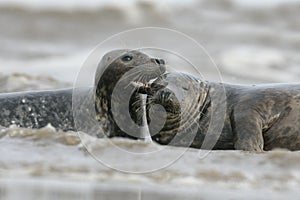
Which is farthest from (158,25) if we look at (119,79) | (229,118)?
(229,118)

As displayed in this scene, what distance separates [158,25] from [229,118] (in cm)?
1112

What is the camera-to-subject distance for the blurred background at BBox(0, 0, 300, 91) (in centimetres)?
1438

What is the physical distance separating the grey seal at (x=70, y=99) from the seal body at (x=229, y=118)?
0.99ft

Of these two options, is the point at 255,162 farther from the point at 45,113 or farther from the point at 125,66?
the point at 45,113

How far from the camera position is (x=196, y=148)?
7.70 metres

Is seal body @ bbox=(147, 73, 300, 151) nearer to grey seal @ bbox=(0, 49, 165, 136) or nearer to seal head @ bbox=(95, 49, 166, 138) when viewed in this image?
seal head @ bbox=(95, 49, 166, 138)

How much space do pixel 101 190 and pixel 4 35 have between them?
1125cm

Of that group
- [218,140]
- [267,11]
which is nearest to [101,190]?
[218,140]

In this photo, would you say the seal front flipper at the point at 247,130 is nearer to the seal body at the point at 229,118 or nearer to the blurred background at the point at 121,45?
the seal body at the point at 229,118

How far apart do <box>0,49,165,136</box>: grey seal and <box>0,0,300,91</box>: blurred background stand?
2.87 m

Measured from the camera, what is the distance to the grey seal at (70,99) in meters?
7.85

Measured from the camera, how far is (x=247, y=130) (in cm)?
751

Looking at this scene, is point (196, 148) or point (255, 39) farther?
point (255, 39)

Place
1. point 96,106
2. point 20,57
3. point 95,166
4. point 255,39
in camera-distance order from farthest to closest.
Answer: point 255,39 < point 20,57 < point 96,106 < point 95,166
